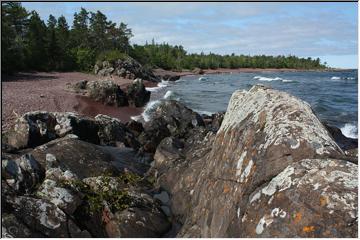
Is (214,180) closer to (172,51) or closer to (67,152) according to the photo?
(67,152)

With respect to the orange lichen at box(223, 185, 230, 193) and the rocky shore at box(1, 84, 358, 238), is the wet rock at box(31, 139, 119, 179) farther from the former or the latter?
the orange lichen at box(223, 185, 230, 193)

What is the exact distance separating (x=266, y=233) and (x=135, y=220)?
3908 millimetres

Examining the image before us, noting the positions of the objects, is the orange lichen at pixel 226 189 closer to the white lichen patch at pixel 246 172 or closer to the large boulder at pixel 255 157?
the large boulder at pixel 255 157

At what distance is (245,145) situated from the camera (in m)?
6.38

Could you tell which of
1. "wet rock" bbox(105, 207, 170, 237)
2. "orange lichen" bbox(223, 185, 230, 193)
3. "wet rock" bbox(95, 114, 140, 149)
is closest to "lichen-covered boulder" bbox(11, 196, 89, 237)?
"wet rock" bbox(105, 207, 170, 237)

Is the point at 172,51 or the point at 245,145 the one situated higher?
the point at 172,51

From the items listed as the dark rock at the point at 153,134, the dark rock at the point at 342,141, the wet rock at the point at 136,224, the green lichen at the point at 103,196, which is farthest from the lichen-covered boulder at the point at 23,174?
the dark rock at the point at 342,141

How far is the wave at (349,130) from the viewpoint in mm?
24147

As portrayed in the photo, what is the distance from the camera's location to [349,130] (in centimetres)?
2548

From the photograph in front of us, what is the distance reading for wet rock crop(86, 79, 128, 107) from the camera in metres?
31.8

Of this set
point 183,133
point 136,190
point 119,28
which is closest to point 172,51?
point 119,28

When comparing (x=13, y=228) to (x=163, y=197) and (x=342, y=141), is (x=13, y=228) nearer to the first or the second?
(x=163, y=197)

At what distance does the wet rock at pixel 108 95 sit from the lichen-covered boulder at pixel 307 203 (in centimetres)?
2716

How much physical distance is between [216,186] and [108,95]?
2625 cm
